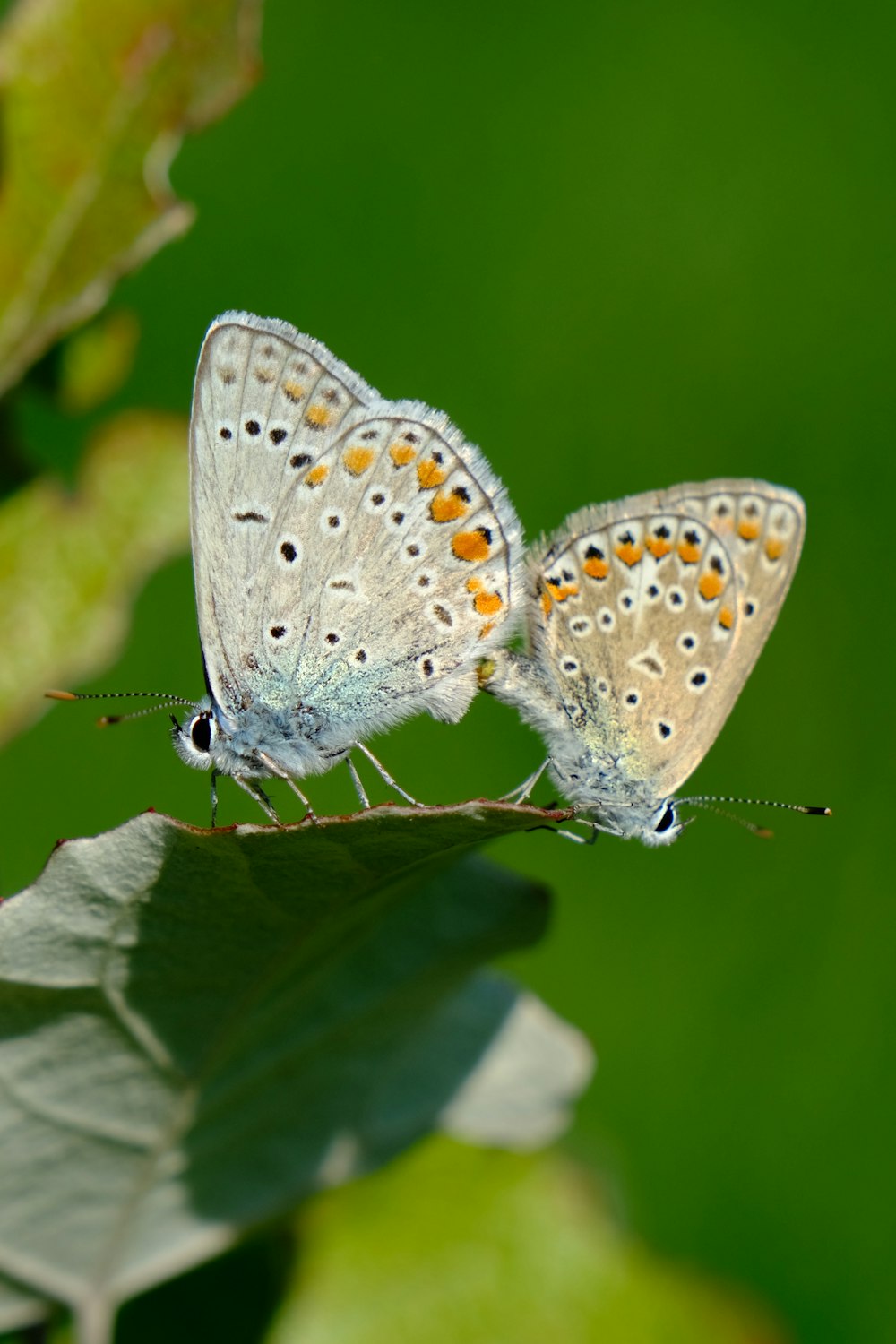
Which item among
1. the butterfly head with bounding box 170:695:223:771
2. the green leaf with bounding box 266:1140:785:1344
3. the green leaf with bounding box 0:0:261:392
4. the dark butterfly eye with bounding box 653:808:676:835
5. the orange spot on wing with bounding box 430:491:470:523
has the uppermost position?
the green leaf with bounding box 0:0:261:392

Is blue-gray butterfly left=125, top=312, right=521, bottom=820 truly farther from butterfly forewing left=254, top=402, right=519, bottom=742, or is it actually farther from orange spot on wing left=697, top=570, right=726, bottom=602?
orange spot on wing left=697, top=570, right=726, bottom=602

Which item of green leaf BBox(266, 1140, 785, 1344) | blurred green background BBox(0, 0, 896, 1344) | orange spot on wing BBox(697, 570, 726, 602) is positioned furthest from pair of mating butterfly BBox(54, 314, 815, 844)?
blurred green background BBox(0, 0, 896, 1344)

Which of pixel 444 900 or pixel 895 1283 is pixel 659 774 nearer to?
pixel 444 900

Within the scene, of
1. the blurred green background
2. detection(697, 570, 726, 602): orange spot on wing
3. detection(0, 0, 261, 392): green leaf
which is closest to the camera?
detection(0, 0, 261, 392): green leaf

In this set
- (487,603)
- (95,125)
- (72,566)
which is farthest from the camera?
(487,603)

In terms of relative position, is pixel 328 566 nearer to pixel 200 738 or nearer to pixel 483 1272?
pixel 200 738

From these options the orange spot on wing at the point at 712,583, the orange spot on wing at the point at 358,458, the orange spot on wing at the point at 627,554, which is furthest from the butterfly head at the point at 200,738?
the orange spot on wing at the point at 712,583

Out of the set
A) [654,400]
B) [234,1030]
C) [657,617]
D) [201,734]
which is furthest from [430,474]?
[654,400]

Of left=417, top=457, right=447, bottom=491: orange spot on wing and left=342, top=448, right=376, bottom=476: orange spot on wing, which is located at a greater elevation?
left=342, top=448, right=376, bottom=476: orange spot on wing
